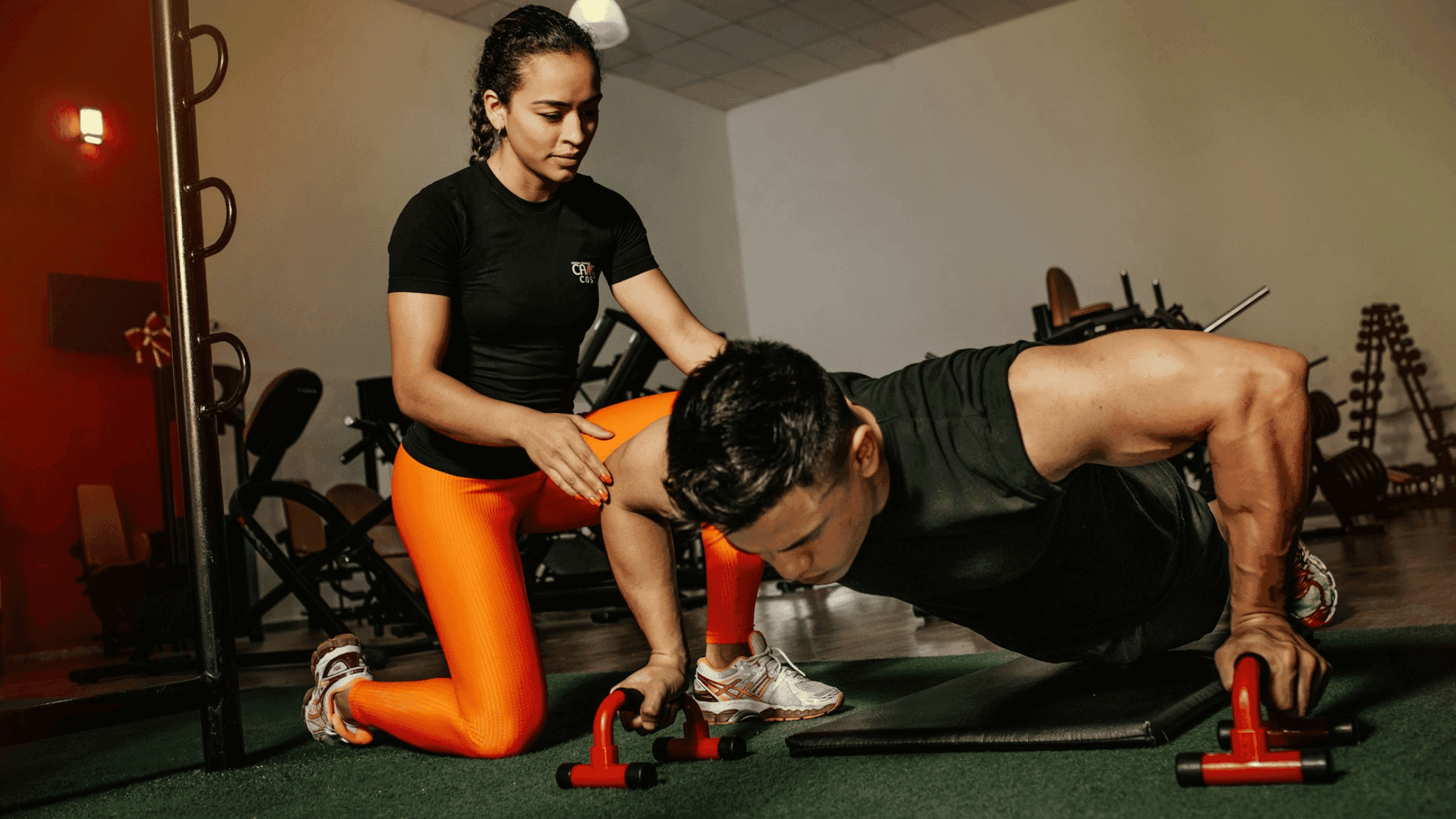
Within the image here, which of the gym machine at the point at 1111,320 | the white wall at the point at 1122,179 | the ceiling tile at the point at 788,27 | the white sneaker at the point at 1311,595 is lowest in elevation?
the white sneaker at the point at 1311,595

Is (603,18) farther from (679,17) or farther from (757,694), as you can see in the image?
(757,694)

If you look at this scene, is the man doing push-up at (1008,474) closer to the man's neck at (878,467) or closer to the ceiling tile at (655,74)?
the man's neck at (878,467)

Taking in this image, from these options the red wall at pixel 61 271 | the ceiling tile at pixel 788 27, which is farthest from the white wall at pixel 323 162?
the ceiling tile at pixel 788 27

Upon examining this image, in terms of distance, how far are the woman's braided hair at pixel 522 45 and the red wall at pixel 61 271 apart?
4373mm

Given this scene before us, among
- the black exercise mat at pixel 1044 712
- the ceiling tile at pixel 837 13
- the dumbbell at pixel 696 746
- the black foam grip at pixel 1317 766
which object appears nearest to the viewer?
the black foam grip at pixel 1317 766

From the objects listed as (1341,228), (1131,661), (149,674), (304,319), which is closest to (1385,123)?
(1341,228)

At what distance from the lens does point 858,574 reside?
4.19 ft

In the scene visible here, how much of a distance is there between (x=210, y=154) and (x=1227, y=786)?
554 cm

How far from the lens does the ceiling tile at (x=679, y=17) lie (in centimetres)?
658

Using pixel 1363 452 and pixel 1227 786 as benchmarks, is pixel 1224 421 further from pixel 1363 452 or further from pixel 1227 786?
pixel 1363 452

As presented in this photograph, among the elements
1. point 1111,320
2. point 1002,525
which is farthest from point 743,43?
point 1002,525

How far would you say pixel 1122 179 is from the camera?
6793 millimetres

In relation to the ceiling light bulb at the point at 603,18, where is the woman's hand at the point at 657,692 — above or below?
below

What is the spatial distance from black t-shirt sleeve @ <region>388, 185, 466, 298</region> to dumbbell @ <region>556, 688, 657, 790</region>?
726 mm
